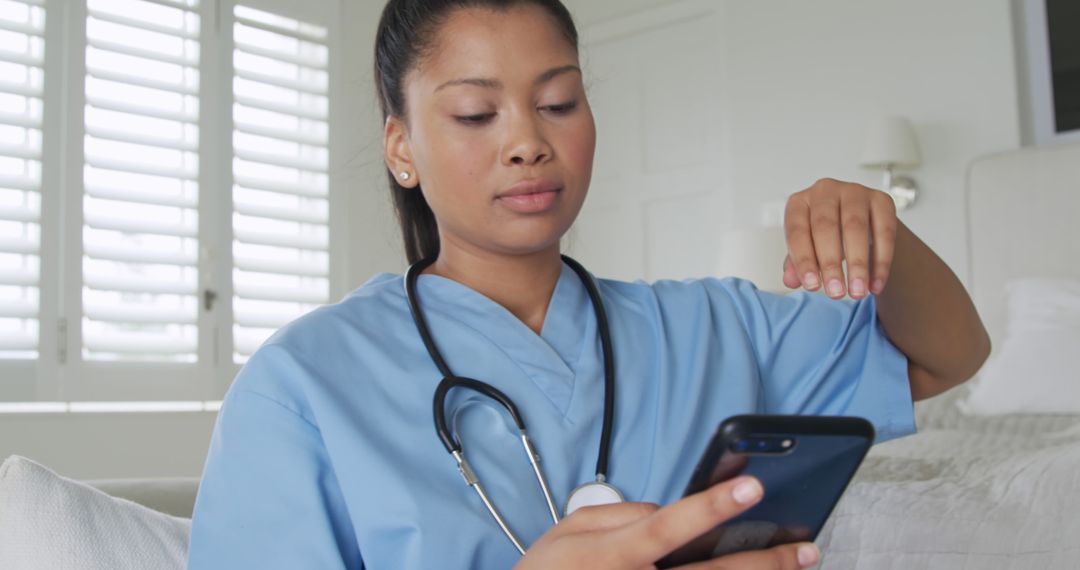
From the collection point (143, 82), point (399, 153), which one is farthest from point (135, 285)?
point (399, 153)

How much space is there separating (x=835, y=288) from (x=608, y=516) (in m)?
0.23

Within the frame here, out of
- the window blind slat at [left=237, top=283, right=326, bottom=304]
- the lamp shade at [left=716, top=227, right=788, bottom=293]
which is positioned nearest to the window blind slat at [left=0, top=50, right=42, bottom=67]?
the window blind slat at [left=237, top=283, right=326, bottom=304]

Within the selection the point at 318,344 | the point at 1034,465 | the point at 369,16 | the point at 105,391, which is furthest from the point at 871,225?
the point at 369,16

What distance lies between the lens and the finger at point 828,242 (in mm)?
723

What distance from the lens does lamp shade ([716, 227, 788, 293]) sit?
3.34m

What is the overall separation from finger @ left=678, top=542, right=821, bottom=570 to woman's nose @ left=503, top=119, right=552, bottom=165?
0.42 m

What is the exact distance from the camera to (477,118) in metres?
0.94

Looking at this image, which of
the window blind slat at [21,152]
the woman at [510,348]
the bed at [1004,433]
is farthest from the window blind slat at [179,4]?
the woman at [510,348]

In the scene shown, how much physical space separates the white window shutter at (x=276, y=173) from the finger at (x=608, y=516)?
11.3 ft

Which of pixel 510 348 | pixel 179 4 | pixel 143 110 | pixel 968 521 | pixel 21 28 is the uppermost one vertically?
pixel 179 4

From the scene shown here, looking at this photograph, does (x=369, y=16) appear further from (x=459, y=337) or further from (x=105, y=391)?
(x=459, y=337)

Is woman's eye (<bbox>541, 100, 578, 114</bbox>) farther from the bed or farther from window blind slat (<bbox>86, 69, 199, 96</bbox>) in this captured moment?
window blind slat (<bbox>86, 69, 199, 96</bbox>)

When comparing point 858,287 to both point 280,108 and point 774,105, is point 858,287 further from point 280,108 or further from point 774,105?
point 280,108

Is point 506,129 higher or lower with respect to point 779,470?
higher
